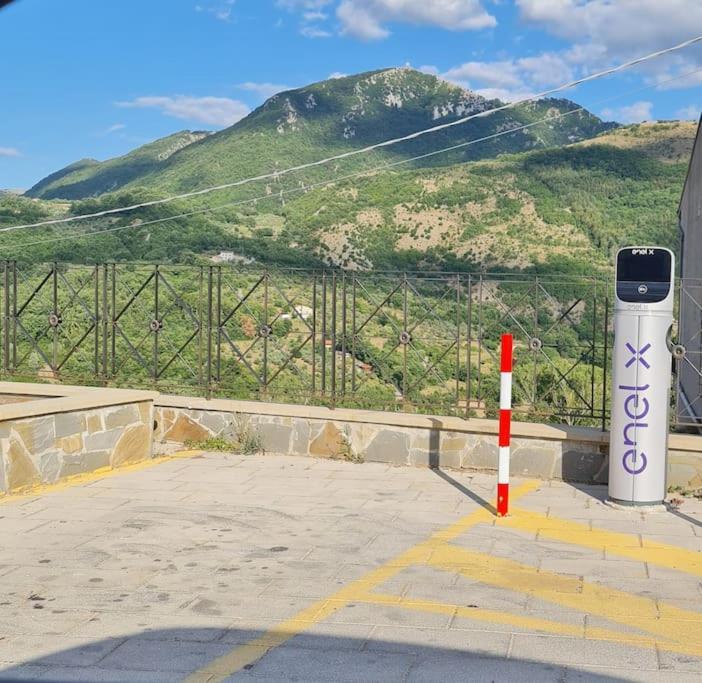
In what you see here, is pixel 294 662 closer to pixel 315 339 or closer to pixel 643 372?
pixel 643 372

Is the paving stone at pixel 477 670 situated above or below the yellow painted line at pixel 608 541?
above

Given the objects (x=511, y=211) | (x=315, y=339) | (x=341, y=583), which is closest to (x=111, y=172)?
(x=511, y=211)

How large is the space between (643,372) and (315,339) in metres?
4.54

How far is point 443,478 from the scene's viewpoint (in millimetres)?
8945

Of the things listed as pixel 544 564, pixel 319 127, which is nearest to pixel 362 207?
pixel 319 127

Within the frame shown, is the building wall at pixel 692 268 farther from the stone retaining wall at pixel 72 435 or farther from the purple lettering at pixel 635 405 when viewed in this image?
the stone retaining wall at pixel 72 435

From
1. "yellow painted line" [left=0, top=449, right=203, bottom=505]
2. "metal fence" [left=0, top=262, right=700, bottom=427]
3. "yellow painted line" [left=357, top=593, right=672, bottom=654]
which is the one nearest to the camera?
"yellow painted line" [left=357, top=593, right=672, bottom=654]

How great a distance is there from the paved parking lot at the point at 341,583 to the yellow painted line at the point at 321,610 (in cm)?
1

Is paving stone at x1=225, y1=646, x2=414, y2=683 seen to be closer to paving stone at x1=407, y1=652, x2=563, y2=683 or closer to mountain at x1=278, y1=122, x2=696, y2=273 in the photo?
paving stone at x1=407, y1=652, x2=563, y2=683

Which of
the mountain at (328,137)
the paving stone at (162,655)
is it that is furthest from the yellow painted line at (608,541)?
the mountain at (328,137)

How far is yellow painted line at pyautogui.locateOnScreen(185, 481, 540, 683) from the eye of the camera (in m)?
4.20

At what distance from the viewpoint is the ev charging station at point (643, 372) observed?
7637 mm

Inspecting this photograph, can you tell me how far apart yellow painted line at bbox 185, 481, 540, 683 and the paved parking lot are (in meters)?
0.01

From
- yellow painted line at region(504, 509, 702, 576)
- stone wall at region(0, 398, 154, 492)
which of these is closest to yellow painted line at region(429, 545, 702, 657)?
yellow painted line at region(504, 509, 702, 576)
